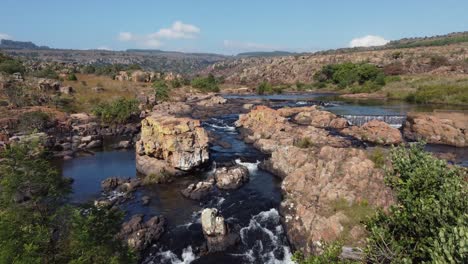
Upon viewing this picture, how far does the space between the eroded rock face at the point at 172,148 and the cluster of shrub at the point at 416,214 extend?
99.8 ft

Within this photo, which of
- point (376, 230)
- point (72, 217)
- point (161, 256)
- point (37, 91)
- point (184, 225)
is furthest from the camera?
point (37, 91)

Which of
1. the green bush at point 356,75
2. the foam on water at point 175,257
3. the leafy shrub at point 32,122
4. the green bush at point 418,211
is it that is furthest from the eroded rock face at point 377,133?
the green bush at point 356,75

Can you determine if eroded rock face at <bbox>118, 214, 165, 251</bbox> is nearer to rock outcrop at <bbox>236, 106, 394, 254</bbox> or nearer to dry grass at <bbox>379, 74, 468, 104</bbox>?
rock outcrop at <bbox>236, 106, 394, 254</bbox>

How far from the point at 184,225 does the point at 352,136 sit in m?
38.6

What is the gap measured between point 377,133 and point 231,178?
1217 inches

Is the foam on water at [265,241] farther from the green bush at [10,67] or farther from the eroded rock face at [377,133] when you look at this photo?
the green bush at [10,67]

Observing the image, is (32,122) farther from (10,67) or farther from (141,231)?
(10,67)

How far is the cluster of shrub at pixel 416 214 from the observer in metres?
13.3

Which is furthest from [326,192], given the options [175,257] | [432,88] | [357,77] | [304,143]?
[357,77]

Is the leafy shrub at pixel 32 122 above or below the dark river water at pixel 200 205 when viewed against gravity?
above

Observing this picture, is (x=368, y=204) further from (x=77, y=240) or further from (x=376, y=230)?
(x=77, y=240)

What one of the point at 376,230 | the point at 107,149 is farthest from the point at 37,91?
the point at 376,230

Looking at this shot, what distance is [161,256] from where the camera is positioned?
91.1ft

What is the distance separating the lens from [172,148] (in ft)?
149
